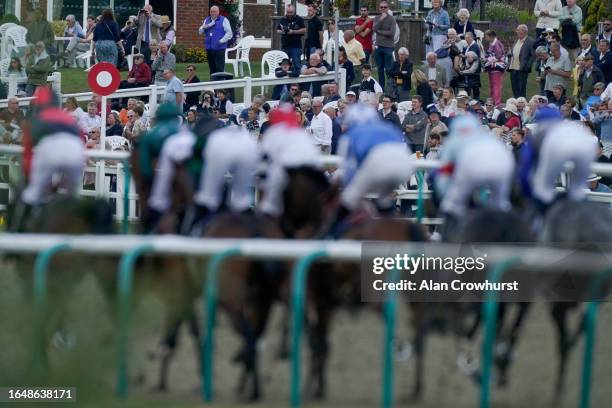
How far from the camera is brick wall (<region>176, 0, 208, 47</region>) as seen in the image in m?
31.2

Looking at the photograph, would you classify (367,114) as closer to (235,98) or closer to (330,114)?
(330,114)

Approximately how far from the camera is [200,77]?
27516 mm

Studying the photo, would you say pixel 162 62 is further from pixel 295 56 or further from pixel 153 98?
pixel 295 56

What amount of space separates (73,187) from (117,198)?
3.88 metres

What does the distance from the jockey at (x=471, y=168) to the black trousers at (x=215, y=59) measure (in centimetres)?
1430

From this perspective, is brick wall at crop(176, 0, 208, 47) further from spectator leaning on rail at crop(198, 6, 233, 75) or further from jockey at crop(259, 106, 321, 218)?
jockey at crop(259, 106, 321, 218)

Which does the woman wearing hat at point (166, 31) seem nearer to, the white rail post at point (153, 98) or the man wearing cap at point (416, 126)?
the white rail post at point (153, 98)

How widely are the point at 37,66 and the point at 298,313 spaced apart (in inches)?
613

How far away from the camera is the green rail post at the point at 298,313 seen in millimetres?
7816

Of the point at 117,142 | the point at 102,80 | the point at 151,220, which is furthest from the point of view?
the point at 117,142

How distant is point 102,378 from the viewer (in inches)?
319

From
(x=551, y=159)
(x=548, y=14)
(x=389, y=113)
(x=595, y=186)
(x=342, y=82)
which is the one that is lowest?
(x=595, y=186)

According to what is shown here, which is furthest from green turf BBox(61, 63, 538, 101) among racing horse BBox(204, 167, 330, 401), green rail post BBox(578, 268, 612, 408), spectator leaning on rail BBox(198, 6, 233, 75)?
green rail post BBox(578, 268, 612, 408)

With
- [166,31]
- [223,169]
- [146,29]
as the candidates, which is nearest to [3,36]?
[146,29]
